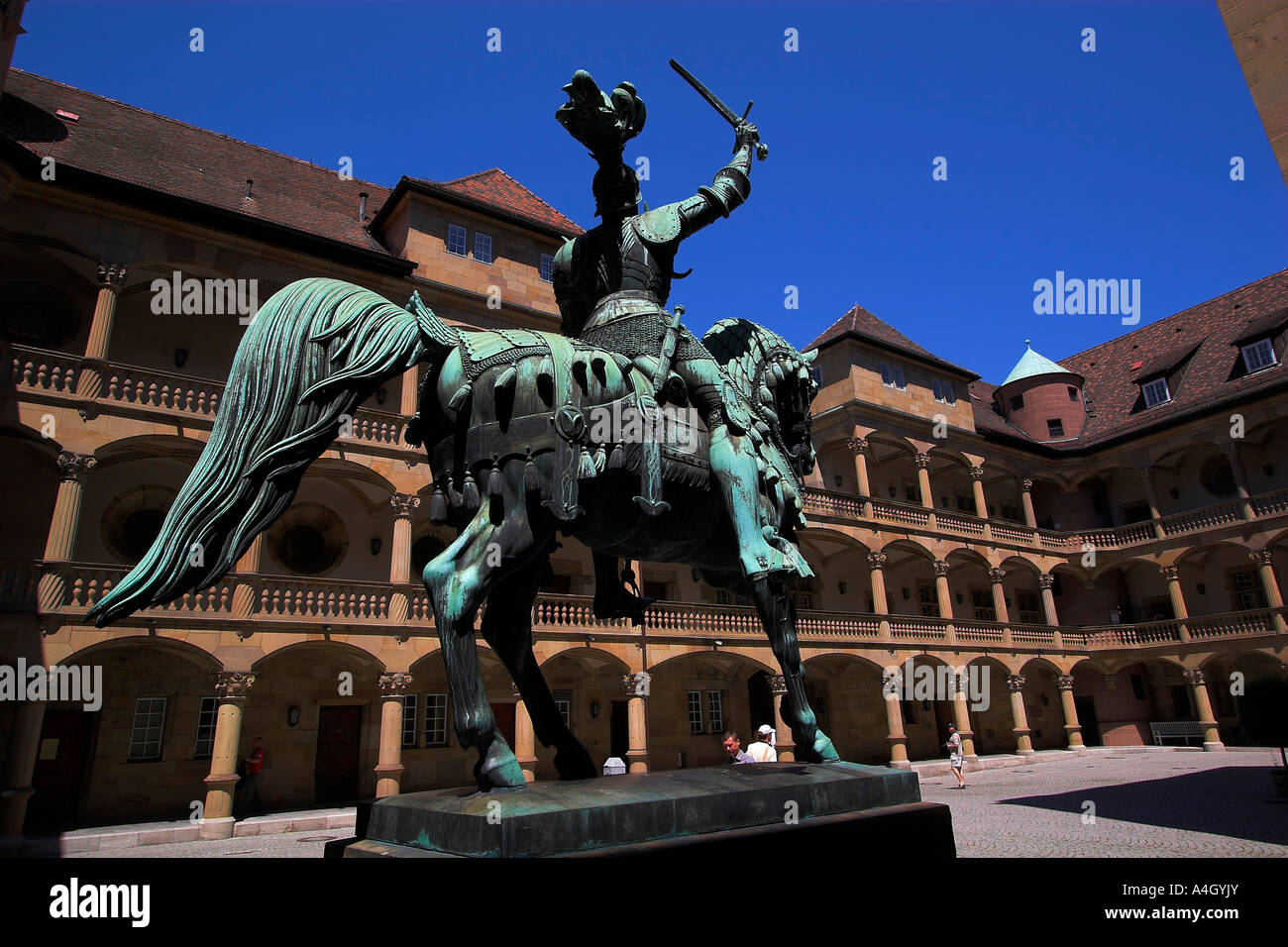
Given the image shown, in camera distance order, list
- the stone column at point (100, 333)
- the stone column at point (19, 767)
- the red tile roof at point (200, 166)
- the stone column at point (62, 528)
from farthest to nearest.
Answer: the red tile roof at point (200, 166), the stone column at point (100, 333), the stone column at point (62, 528), the stone column at point (19, 767)

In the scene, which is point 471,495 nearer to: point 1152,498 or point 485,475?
point 485,475

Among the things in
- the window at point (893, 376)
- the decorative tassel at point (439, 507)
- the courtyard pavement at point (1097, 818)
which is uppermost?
the window at point (893, 376)

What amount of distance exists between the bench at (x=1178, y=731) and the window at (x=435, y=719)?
93.5 feet

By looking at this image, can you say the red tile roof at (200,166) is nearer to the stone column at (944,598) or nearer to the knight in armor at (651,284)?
the knight in armor at (651,284)

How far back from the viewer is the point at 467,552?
3.13m

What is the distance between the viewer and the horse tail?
2.57 m

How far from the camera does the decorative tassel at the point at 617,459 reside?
136 inches

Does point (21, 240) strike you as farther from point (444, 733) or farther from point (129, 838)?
point (444, 733)

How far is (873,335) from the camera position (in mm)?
32625

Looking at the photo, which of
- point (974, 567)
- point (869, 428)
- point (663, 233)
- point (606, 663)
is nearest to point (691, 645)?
point (606, 663)

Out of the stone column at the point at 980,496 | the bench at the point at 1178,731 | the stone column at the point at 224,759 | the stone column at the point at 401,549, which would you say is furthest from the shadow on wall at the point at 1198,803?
the stone column at the point at 224,759

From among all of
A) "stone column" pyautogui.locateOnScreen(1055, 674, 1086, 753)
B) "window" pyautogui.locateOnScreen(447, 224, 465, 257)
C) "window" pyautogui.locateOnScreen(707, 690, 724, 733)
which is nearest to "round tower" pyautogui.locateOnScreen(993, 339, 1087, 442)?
"stone column" pyautogui.locateOnScreen(1055, 674, 1086, 753)

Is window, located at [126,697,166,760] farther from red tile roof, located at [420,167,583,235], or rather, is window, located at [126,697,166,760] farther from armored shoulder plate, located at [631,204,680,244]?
armored shoulder plate, located at [631,204,680,244]
